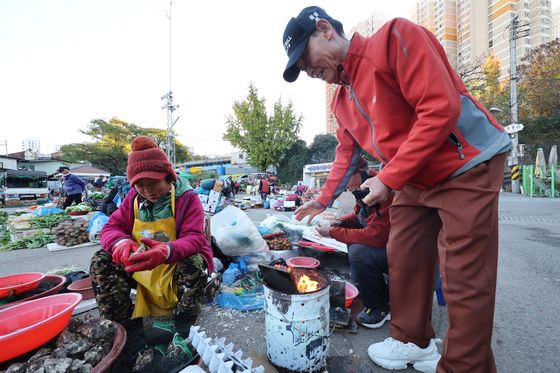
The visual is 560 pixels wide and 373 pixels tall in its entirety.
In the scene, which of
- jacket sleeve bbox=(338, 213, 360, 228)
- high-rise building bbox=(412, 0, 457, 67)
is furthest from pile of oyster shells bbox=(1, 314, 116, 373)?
high-rise building bbox=(412, 0, 457, 67)

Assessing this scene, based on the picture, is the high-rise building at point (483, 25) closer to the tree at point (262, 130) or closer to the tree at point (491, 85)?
the tree at point (491, 85)

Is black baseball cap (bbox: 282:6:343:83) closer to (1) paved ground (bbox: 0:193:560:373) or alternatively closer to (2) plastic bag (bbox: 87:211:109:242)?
(1) paved ground (bbox: 0:193:560:373)

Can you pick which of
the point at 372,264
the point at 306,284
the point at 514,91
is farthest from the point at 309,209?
the point at 514,91

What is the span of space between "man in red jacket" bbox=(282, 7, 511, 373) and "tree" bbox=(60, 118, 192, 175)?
3744cm

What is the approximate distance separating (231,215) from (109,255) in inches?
59.5

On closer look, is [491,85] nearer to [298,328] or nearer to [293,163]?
[293,163]

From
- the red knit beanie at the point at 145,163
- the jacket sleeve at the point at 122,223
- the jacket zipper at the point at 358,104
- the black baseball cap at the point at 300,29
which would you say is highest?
the black baseball cap at the point at 300,29

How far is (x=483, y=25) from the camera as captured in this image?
3653cm

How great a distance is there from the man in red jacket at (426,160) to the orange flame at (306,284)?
508 millimetres

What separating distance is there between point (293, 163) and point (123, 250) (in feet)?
81.7

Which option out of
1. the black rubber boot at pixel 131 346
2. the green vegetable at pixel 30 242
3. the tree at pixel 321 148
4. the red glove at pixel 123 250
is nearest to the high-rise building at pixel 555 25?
the tree at pixel 321 148

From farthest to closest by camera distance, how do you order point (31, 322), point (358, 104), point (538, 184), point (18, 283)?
point (538, 184)
point (18, 283)
point (31, 322)
point (358, 104)

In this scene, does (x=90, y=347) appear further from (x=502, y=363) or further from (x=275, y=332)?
(x=502, y=363)

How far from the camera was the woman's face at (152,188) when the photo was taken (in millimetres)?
1938
